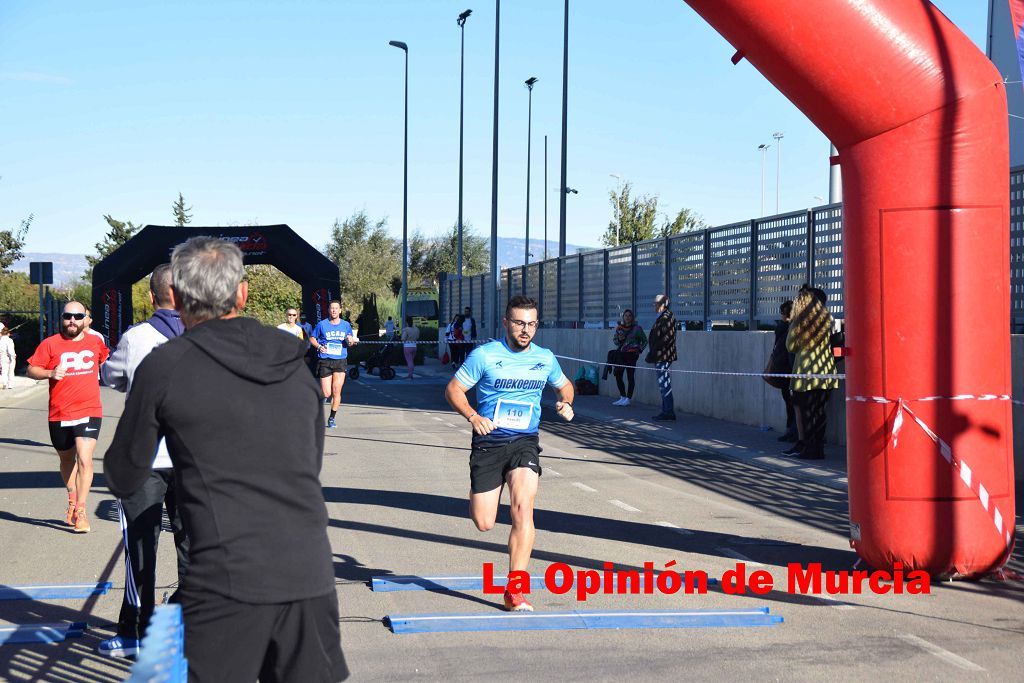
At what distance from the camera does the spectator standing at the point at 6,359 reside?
27.0 metres

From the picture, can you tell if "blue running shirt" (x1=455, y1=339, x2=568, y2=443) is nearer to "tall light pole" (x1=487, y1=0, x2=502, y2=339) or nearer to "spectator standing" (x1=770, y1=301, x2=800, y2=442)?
"spectator standing" (x1=770, y1=301, x2=800, y2=442)

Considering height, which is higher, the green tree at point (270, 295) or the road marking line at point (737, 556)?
the green tree at point (270, 295)

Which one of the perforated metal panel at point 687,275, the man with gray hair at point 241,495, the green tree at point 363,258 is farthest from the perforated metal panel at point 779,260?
the green tree at point 363,258

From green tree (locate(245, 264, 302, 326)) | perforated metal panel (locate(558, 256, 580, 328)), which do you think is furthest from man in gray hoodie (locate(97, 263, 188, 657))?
green tree (locate(245, 264, 302, 326))

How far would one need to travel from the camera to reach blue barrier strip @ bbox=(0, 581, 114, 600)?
6.80 m

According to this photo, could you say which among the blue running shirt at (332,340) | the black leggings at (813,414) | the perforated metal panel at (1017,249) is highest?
the perforated metal panel at (1017,249)

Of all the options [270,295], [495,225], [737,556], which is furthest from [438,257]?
[737,556]

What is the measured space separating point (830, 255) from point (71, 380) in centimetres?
1007

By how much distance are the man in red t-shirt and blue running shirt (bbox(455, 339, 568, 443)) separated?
3398 millimetres

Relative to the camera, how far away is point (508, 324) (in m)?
7.08

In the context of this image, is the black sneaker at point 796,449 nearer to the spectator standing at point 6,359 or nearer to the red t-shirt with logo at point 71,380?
the red t-shirt with logo at point 71,380

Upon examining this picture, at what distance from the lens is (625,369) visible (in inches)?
896

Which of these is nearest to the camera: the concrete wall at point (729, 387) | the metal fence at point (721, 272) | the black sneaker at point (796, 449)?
the black sneaker at point (796, 449)

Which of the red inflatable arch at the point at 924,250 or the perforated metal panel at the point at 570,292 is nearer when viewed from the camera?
the red inflatable arch at the point at 924,250
